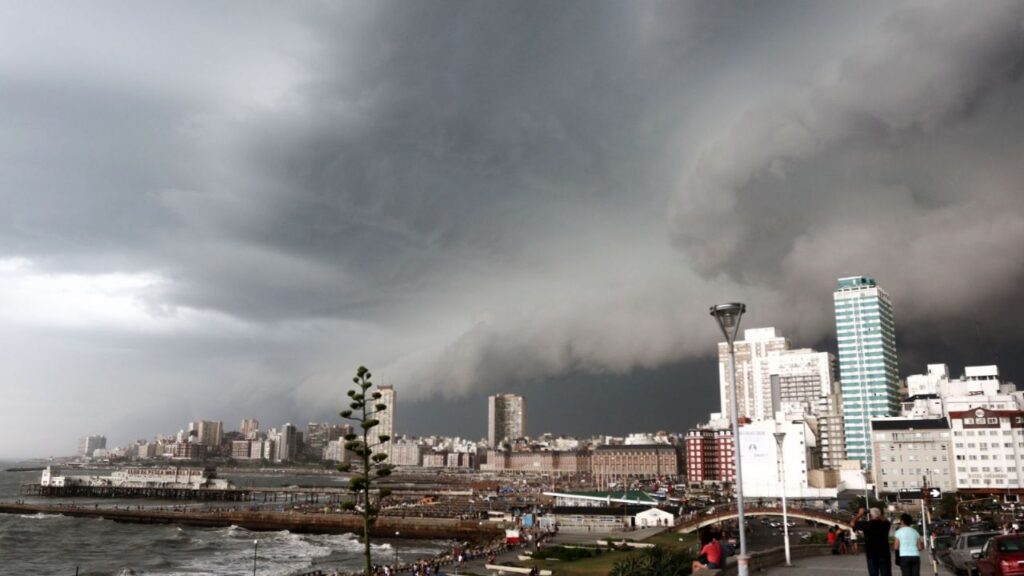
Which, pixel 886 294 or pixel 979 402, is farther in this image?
pixel 886 294

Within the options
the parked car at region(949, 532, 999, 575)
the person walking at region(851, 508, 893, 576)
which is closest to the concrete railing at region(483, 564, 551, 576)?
the parked car at region(949, 532, 999, 575)

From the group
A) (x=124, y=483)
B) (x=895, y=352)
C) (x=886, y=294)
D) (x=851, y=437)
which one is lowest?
(x=124, y=483)

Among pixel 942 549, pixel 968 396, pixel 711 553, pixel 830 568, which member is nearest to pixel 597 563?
pixel 942 549

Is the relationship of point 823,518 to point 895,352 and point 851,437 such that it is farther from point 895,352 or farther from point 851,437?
point 895,352

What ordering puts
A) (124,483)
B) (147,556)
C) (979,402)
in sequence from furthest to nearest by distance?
(124,483) → (979,402) → (147,556)

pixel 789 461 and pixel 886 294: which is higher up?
pixel 886 294

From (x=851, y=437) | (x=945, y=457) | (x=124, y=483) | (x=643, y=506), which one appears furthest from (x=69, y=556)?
(x=851, y=437)
